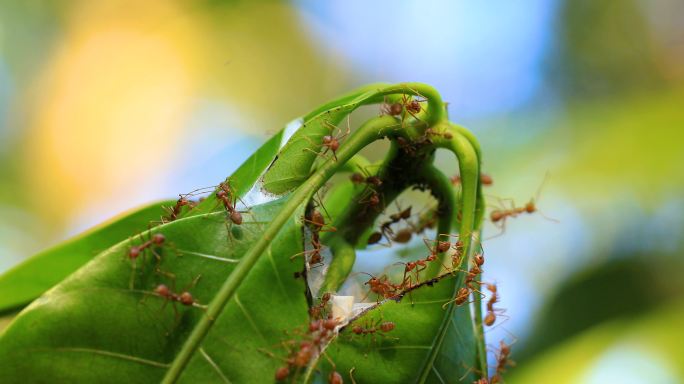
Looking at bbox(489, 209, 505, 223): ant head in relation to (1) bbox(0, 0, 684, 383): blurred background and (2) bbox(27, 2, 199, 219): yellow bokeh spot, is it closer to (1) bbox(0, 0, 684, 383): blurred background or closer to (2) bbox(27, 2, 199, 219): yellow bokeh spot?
(1) bbox(0, 0, 684, 383): blurred background

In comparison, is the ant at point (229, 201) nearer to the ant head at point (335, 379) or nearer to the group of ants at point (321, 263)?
the group of ants at point (321, 263)

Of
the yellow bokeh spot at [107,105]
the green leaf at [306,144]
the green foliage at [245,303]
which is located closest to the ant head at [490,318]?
the green foliage at [245,303]

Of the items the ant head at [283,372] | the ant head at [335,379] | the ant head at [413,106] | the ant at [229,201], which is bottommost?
the ant head at [335,379]

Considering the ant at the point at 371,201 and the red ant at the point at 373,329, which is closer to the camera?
the red ant at the point at 373,329

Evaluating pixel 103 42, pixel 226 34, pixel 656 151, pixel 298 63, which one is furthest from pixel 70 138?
pixel 656 151

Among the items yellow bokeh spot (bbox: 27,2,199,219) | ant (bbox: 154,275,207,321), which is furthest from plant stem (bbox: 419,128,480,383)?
yellow bokeh spot (bbox: 27,2,199,219)

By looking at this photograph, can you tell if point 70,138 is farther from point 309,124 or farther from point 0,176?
point 309,124

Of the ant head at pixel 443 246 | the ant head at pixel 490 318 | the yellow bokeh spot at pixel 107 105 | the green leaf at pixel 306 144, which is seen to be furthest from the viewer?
the yellow bokeh spot at pixel 107 105
